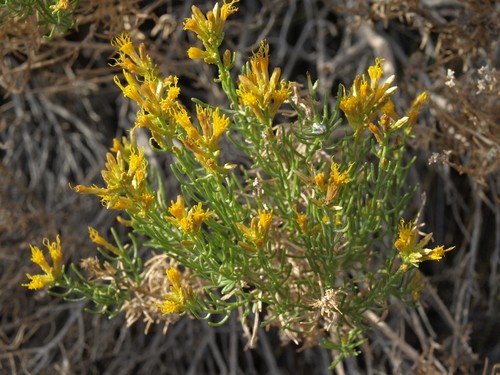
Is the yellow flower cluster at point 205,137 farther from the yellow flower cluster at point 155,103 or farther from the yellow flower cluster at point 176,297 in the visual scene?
the yellow flower cluster at point 176,297

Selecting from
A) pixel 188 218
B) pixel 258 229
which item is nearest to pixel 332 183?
pixel 258 229

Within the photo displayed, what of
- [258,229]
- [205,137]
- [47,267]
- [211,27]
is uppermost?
[211,27]

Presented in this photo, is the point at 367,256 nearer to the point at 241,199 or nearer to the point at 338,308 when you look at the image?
the point at 338,308

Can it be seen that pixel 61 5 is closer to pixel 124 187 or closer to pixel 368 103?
pixel 124 187

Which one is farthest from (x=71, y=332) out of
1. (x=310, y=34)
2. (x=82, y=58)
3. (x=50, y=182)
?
(x=310, y=34)

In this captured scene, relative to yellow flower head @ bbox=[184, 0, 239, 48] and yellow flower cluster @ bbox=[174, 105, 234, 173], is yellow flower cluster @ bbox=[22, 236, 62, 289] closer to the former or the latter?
yellow flower cluster @ bbox=[174, 105, 234, 173]

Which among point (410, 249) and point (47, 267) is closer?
point (410, 249)

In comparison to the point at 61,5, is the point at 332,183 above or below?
below

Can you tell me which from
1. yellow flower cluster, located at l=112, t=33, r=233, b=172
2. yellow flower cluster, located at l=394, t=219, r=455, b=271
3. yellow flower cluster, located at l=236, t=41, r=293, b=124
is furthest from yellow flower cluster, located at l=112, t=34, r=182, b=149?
yellow flower cluster, located at l=394, t=219, r=455, b=271
